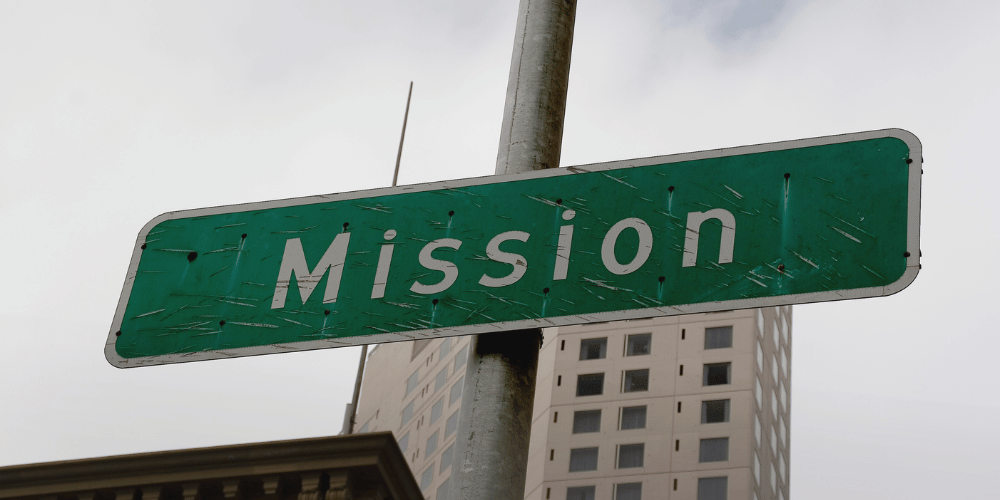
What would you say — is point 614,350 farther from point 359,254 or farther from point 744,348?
point 359,254

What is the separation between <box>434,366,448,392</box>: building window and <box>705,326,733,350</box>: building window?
20836 millimetres

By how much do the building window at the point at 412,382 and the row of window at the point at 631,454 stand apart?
20041 mm

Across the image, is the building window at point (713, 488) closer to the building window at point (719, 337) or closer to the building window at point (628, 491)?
the building window at point (628, 491)

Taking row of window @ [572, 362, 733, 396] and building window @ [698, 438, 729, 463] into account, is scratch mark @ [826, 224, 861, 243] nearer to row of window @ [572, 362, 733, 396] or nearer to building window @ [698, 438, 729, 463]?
building window @ [698, 438, 729, 463]

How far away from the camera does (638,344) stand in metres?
91.4

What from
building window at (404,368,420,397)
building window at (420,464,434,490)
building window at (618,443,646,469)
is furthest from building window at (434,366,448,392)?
building window at (618,443,646,469)

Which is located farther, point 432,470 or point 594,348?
point 432,470

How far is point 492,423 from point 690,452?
83850mm

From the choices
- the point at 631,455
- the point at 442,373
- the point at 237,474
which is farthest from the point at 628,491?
the point at 237,474

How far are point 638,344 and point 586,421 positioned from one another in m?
6.43

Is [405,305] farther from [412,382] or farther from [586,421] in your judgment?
[412,382]

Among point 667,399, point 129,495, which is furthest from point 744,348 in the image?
point 129,495

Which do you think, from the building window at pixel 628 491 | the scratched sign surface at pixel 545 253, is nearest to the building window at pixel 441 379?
the building window at pixel 628 491

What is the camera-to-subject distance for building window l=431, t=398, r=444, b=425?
98938 millimetres
